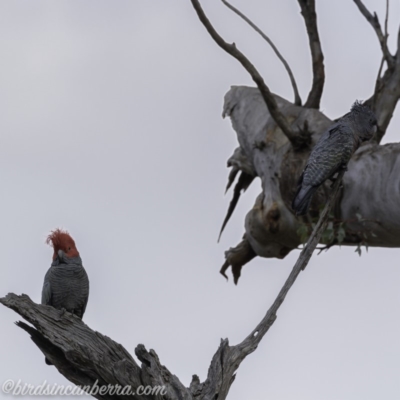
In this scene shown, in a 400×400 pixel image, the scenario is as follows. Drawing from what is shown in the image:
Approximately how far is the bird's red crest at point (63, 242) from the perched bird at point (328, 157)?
1.49 meters

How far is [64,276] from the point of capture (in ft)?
18.5

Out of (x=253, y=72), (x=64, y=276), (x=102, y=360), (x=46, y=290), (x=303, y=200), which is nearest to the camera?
(x=102, y=360)

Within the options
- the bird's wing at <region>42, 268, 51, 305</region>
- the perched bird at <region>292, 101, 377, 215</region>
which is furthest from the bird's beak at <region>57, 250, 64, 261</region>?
the perched bird at <region>292, 101, 377, 215</region>

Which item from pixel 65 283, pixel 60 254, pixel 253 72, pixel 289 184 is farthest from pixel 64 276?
pixel 289 184

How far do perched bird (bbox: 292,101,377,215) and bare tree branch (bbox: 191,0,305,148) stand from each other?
84 centimetres

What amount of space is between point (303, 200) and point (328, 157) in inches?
13.6

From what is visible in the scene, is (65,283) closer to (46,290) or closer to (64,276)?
(64,276)

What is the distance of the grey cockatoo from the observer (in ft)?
18.6

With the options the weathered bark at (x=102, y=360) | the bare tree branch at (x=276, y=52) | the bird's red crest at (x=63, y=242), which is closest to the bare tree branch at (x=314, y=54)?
the bare tree branch at (x=276, y=52)

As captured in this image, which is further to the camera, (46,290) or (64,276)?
(46,290)

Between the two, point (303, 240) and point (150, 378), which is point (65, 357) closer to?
point (150, 378)

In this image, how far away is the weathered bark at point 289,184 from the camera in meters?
6.75

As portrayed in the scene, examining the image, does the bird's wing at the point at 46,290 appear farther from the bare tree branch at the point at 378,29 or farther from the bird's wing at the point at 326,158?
the bare tree branch at the point at 378,29

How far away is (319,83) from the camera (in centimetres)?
826
